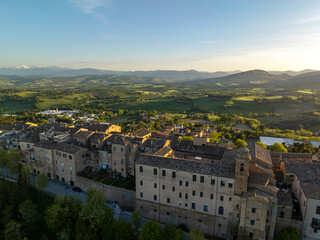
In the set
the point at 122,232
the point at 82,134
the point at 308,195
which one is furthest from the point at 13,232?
the point at 308,195

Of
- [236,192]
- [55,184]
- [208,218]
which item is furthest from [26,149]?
[236,192]

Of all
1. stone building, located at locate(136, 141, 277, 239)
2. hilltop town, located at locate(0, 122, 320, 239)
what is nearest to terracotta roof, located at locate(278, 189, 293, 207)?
hilltop town, located at locate(0, 122, 320, 239)

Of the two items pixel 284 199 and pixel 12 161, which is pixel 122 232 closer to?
pixel 284 199

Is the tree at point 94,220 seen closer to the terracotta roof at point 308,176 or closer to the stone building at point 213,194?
the stone building at point 213,194

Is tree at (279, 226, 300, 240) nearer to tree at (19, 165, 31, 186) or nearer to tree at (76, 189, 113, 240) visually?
tree at (76, 189, 113, 240)

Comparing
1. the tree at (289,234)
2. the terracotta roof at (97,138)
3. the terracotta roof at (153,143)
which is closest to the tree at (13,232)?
the terracotta roof at (97,138)

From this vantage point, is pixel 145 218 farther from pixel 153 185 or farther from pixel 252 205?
pixel 252 205
